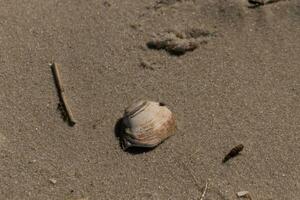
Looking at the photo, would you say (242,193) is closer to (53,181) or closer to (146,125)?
(146,125)

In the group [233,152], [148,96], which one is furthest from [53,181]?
[233,152]

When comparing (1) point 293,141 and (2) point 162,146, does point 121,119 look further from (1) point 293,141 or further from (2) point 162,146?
(1) point 293,141

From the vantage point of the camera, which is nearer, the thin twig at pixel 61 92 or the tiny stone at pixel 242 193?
the tiny stone at pixel 242 193

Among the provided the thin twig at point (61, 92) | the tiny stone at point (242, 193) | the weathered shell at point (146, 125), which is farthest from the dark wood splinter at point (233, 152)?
the thin twig at point (61, 92)

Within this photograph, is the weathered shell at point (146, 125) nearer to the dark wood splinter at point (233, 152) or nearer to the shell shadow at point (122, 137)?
the shell shadow at point (122, 137)

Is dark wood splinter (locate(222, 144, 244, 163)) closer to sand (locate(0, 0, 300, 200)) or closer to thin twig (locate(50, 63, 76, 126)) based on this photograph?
sand (locate(0, 0, 300, 200))

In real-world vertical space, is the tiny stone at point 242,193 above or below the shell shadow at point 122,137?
below

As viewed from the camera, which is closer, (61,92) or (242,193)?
(242,193)
